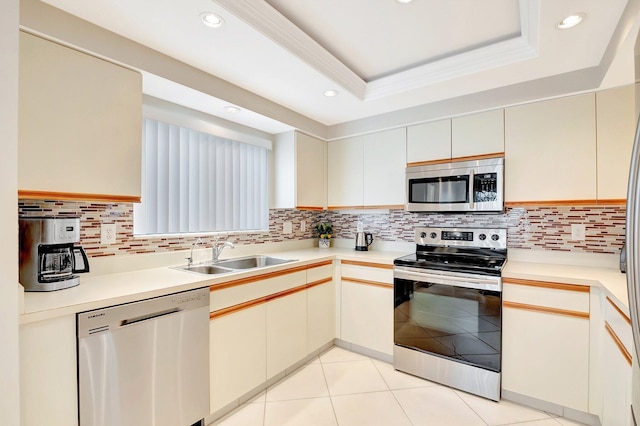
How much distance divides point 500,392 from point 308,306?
1477 mm

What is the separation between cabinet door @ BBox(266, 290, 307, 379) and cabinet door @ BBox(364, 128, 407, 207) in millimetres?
1158

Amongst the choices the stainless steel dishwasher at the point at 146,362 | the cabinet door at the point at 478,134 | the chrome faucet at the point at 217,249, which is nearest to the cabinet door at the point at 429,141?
the cabinet door at the point at 478,134

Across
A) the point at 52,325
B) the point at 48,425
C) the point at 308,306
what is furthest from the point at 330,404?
the point at 52,325

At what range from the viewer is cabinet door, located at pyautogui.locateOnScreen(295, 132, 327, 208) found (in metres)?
2.93

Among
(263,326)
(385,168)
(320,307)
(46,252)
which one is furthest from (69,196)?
(385,168)

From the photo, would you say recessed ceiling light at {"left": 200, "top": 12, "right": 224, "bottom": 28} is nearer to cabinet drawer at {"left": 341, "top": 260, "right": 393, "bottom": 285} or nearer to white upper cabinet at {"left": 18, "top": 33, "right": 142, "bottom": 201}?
white upper cabinet at {"left": 18, "top": 33, "right": 142, "bottom": 201}

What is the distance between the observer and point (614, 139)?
1924mm

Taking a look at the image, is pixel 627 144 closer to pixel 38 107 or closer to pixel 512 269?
pixel 512 269

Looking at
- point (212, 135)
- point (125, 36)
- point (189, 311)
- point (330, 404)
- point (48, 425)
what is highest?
point (125, 36)

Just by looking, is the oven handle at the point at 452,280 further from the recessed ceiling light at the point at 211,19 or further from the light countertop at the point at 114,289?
the recessed ceiling light at the point at 211,19

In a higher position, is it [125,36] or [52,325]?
[125,36]

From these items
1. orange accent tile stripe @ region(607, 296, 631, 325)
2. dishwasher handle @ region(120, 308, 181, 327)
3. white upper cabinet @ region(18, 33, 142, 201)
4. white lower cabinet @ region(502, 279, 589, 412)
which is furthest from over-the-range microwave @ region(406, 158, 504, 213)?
white upper cabinet @ region(18, 33, 142, 201)

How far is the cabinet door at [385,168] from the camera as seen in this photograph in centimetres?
278

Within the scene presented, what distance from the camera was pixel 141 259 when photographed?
2.00 metres
